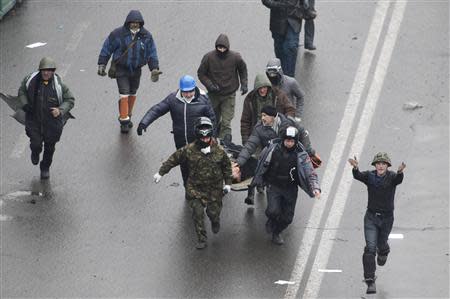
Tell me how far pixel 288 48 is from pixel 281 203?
13.8 ft

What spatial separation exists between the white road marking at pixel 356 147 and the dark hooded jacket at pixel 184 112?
1958 millimetres

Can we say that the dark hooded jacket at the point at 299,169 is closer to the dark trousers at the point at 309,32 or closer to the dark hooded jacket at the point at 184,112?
the dark hooded jacket at the point at 184,112

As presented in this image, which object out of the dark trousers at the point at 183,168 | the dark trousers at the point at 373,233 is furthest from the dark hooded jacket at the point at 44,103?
the dark trousers at the point at 373,233

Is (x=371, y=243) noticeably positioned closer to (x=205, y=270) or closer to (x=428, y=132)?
(x=205, y=270)

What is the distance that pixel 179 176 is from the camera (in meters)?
22.0

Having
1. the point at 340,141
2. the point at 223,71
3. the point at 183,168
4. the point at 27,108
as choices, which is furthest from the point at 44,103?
the point at 340,141

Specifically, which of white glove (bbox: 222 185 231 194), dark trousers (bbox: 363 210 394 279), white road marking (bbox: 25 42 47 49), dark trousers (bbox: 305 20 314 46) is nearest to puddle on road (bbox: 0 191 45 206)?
white glove (bbox: 222 185 231 194)

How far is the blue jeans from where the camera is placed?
23797 millimetres

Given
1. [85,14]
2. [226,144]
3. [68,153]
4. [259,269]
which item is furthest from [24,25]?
[259,269]

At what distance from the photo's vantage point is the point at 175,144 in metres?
21.3

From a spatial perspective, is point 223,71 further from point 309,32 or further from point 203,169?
point 309,32

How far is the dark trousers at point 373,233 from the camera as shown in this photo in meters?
19.3

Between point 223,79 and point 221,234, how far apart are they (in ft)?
7.69

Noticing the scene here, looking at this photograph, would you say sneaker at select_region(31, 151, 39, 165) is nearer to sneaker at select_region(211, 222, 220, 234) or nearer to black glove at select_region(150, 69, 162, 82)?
black glove at select_region(150, 69, 162, 82)
